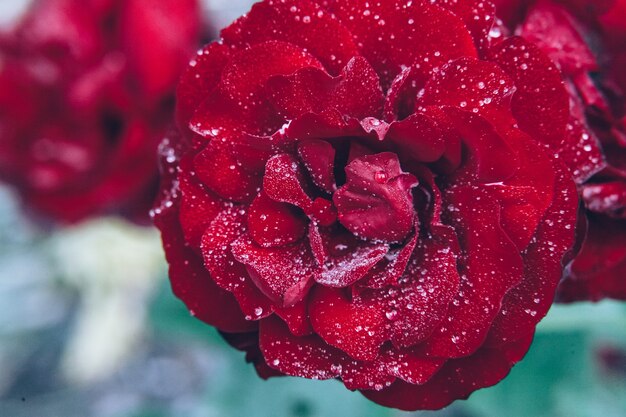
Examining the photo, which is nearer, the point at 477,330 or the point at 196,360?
the point at 477,330

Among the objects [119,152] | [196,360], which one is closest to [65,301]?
[196,360]

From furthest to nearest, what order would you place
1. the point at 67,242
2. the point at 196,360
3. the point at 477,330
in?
the point at 196,360 → the point at 67,242 → the point at 477,330

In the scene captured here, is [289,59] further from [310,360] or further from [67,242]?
[67,242]

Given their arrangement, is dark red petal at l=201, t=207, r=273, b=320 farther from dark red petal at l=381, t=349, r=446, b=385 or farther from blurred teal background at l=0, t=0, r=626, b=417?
blurred teal background at l=0, t=0, r=626, b=417

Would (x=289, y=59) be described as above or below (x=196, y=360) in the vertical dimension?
above

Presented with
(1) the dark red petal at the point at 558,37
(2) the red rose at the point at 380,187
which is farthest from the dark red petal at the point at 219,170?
(1) the dark red petal at the point at 558,37

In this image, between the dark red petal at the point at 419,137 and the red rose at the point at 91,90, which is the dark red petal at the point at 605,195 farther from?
the red rose at the point at 91,90

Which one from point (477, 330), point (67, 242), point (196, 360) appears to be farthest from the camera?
point (196, 360)
